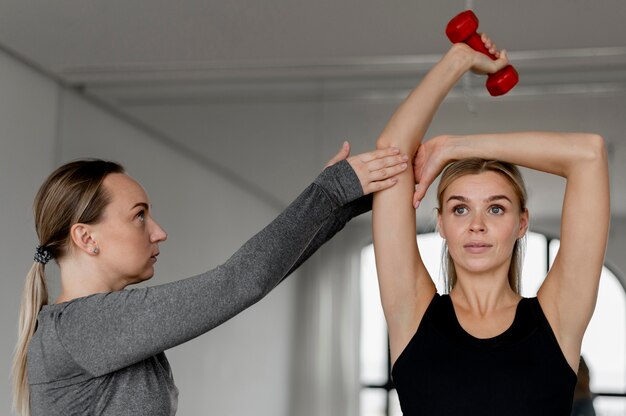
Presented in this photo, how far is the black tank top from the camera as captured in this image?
1.91m

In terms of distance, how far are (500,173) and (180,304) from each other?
0.75 metres

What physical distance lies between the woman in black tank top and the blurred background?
5.24 feet

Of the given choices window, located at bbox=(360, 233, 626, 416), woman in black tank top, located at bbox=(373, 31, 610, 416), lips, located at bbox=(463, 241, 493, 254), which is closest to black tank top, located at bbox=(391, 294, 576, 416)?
woman in black tank top, located at bbox=(373, 31, 610, 416)

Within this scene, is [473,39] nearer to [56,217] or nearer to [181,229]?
[56,217]

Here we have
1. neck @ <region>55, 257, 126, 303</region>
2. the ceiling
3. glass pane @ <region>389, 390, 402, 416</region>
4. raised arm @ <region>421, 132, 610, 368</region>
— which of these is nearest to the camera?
raised arm @ <region>421, 132, 610, 368</region>

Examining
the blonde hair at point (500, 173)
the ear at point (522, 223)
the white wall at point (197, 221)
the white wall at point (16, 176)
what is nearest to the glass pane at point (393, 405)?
the white wall at point (197, 221)

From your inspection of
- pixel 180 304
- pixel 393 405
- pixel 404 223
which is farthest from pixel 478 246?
pixel 393 405

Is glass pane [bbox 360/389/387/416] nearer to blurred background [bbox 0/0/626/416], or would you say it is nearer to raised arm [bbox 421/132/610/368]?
blurred background [bbox 0/0/626/416]

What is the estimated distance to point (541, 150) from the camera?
79.1 inches

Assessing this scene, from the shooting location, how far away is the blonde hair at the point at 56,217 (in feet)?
6.68

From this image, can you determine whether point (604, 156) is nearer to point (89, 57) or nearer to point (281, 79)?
point (281, 79)

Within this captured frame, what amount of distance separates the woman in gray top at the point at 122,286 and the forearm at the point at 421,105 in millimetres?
49

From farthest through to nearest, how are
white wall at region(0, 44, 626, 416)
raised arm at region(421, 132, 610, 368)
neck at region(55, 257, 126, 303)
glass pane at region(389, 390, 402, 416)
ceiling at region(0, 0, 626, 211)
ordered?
white wall at region(0, 44, 626, 416)
glass pane at region(389, 390, 402, 416)
ceiling at region(0, 0, 626, 211)
neck at region(55, 257, 126, 303)
raised arm at region(421, 132, 610, 368)

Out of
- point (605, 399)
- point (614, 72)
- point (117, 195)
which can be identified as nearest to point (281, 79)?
point (614, 72)
